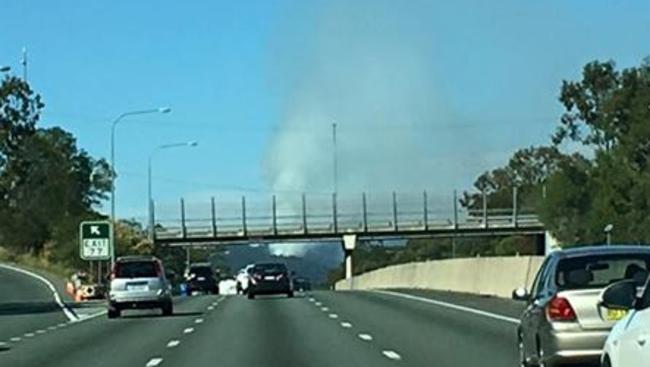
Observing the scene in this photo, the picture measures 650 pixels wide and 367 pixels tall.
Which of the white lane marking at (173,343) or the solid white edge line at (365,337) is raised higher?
the white lane marking at (173,343)

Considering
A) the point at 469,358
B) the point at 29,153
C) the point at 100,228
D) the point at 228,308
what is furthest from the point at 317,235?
the point at 469,358

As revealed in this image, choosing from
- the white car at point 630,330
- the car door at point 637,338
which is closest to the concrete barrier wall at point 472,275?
the white car at point 630,330

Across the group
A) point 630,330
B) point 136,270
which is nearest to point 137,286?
point 136,270

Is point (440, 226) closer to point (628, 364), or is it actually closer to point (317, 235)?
point (317, 235)

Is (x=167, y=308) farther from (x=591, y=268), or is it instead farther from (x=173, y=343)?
(x=591, y=268)

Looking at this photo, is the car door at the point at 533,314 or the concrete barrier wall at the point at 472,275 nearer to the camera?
the car door at the point at 533,314

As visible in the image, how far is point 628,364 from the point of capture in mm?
12070

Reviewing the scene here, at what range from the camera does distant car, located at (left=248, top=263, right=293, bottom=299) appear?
66.3 metres

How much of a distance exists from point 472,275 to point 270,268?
29.8 ft

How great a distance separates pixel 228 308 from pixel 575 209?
4855cm

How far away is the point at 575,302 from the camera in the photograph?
60.5 feet

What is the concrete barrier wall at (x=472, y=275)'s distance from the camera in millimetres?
51453

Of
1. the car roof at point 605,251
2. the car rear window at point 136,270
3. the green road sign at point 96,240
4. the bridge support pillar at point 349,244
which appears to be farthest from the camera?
the bridge support pillar at point 349,244

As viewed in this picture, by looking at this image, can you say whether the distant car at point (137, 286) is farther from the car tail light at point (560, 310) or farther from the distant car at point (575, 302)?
the car tail light at point (560, 310)
